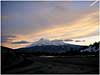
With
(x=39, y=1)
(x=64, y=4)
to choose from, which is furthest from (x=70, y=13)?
(x=39, y=1)

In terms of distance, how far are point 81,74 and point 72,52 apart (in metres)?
0.56

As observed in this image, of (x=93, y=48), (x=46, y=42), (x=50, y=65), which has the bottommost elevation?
(x=50, y=65)

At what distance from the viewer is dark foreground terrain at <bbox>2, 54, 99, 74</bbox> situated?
6.13 m

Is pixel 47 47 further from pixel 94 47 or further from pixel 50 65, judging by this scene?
pixel 94 47

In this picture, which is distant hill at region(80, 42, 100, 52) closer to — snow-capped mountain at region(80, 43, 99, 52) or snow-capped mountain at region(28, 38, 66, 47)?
snow-capped mountain at region(80, 43, 99, 52)

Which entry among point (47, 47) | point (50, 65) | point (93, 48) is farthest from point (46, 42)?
point (93, 48)

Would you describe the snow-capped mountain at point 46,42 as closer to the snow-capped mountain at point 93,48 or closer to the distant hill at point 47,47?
the distant hill at point 47,47

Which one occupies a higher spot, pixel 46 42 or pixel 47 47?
pixel 46 42

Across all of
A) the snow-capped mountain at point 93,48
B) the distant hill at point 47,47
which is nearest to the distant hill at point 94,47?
the snow-capped mountain at point 93,48

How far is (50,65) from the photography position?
20.6ft

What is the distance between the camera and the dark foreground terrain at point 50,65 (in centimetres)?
613

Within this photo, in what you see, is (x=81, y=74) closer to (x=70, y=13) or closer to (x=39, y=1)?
(x=70, y=13)

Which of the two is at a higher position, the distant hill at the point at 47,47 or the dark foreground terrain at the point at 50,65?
the distant hill at the point at 47,47

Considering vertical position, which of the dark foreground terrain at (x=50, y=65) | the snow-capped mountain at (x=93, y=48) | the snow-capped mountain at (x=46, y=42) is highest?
the snow-capped mountain at (x=46, y=42)
